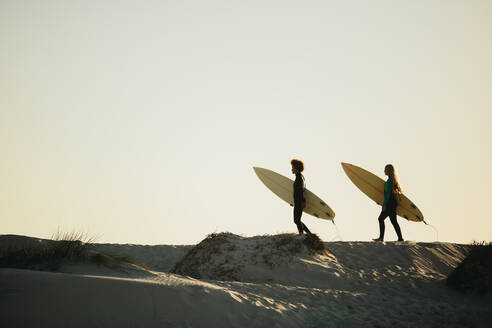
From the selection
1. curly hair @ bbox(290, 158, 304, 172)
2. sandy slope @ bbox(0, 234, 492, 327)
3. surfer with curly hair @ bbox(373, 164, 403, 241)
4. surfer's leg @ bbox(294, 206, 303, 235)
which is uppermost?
curly hair @ bbox(290, 158, 304, 172)

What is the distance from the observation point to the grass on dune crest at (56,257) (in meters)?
4.79

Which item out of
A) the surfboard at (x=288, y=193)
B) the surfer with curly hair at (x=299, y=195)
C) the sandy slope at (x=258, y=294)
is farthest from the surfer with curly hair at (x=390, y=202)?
the surfer with curly hair at (x=299, y=195)

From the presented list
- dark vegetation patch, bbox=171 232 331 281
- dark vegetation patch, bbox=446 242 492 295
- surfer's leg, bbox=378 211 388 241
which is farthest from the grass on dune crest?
surfer's leg, bbox=378 211 388 241

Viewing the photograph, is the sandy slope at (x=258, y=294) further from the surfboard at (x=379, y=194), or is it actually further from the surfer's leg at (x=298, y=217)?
the surfboard at (x=379, y=194)

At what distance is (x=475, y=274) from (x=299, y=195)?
3612mm

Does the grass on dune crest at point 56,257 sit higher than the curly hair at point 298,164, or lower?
lower

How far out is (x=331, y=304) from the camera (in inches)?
207

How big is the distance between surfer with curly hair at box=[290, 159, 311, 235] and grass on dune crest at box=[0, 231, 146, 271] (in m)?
4.40

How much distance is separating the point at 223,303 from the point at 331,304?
1615 millimetres

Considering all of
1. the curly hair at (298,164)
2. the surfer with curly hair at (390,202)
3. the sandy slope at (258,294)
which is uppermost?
the curly hair at (298,164)

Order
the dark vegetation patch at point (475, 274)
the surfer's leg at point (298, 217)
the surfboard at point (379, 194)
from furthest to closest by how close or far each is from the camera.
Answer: the surfboard at point (379, 194) < the surfer's leg at point (298, 217) < the dark vegetation patch at point (475, 274)

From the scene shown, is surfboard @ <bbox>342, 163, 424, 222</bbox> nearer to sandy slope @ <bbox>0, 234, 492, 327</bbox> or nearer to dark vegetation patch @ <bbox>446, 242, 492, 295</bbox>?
sandy slope @ <bbox>0, 234, 492, 327</bbox>

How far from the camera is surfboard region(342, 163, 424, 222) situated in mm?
11391

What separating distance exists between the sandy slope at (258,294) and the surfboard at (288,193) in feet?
4.91
